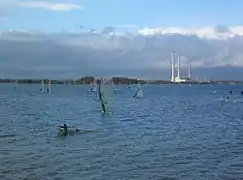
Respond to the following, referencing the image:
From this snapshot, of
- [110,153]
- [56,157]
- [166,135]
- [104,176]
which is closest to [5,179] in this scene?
[104,176]

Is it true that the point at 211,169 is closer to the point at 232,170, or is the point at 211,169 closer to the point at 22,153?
the point at 232,170

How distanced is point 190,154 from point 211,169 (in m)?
5.93

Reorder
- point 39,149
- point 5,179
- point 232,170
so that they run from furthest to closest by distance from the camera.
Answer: point 39,149 < point 232,170 < point 5,179

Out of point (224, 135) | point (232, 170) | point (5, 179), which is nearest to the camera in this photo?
point (5, 179)

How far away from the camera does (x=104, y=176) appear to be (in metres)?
28.9

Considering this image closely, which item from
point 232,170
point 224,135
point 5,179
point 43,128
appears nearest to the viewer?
point 5,179

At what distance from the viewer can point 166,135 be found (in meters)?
50.4

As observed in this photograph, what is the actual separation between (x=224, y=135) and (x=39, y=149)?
66.5ft

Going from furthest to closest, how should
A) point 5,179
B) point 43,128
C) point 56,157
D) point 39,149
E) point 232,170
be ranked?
1. point 43,128
2. point 39,149
3. point 56,157
4. point 232,170
5. point 5,179

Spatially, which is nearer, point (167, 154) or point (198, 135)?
point (167, 154)

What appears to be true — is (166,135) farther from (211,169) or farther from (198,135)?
(211,169)

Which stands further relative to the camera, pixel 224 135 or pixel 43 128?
pixel 43 128

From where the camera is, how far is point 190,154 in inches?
1438

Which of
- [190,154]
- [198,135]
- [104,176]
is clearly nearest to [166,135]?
[198,135]
